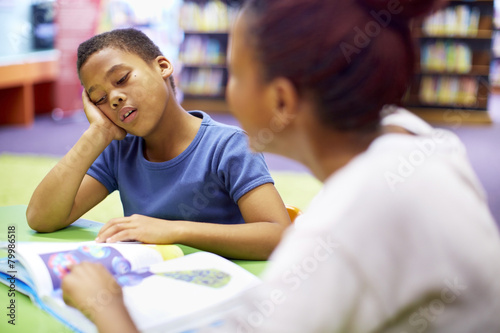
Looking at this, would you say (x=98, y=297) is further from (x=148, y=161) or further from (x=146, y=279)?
(x=148, y=161)

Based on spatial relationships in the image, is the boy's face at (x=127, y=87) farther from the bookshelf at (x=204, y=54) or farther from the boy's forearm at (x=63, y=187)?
the bookshelf at (x=204, y=54)

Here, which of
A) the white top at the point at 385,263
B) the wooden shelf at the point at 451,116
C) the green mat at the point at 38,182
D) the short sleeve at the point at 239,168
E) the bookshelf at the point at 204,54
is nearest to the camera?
the white top at the point at 385,263

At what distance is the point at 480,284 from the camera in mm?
507

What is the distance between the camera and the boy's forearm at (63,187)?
1.20m

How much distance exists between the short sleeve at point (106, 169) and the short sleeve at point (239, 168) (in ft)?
1.11

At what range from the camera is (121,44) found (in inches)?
50.8

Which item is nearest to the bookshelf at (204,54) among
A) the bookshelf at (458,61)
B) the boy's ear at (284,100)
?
the bookshelf at (458,61)

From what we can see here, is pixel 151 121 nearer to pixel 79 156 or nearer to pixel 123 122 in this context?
pixel 123 122

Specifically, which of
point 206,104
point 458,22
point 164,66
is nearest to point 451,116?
point 458,22

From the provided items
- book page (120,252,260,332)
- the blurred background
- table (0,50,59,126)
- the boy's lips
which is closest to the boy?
the boy's lips

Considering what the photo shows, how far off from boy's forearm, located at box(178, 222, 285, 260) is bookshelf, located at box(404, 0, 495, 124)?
18.0 feet

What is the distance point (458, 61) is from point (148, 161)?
5.67 meters

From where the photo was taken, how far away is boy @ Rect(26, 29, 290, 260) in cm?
118

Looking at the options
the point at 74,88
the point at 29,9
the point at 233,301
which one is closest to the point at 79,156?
the point at 233,301
